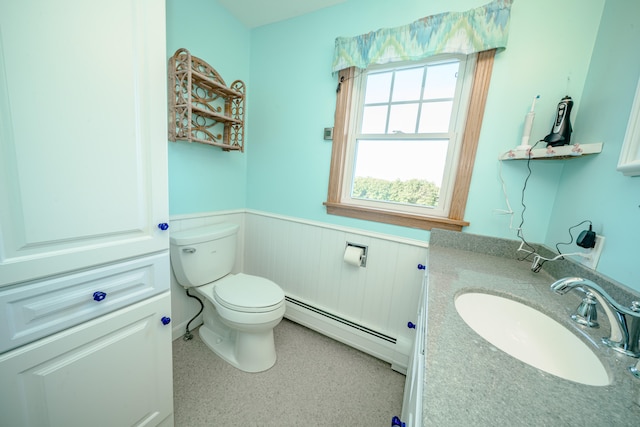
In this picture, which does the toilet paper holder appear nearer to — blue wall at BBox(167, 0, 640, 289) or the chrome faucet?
blue wall at BBox(167, 0, 640, 289)

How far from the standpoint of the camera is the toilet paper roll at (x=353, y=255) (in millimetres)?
1499

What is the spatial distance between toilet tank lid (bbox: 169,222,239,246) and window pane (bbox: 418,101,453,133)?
4.73 feet

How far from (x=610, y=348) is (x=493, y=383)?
1.28 ft

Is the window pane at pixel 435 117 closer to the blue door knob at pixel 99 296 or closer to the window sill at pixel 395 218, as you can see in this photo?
the window sill at pixel 395 218

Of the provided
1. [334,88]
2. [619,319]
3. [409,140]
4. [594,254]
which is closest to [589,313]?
[619,319]

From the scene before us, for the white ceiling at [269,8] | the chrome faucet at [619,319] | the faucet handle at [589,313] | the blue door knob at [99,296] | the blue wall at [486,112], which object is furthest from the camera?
the white ceiling at [269,8]

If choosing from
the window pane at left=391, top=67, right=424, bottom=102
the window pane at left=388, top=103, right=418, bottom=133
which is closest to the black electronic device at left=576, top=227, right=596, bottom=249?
the window pane at left=388, top=103, right=418, bottom=133

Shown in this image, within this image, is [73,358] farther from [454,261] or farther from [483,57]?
[483,57]

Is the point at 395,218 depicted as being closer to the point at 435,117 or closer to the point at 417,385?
the point at 435,117

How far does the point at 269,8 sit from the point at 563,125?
184 centimetres

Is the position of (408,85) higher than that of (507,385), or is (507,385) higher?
(408,85)

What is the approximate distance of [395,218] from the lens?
143 centimetres

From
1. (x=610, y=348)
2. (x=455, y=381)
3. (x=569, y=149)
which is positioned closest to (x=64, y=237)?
(x=455, y=381)

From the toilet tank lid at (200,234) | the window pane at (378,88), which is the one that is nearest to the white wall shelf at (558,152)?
the window pane at (378,88)
